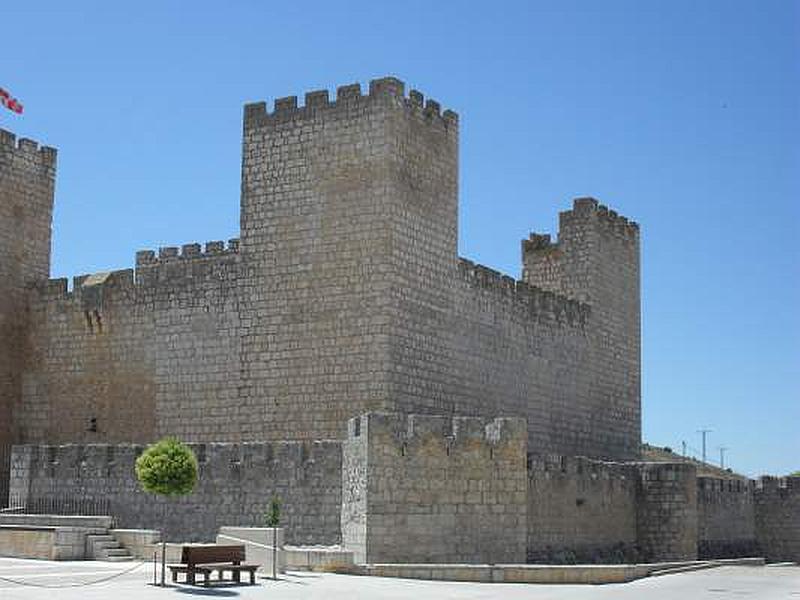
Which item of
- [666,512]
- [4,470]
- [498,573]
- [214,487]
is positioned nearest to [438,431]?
[498,573]

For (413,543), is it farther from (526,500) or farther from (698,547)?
(698,547)

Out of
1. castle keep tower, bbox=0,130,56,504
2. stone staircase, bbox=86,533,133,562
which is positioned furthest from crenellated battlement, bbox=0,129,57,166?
stone staircase, bbox=86,533,133,562

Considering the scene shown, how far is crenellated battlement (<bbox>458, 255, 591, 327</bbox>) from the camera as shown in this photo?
24969mm

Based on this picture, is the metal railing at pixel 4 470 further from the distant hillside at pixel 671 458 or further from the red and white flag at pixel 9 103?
the distant hillside at pixel 671 458

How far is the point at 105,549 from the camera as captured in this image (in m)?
19.2

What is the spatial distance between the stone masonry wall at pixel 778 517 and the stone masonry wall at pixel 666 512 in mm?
5701

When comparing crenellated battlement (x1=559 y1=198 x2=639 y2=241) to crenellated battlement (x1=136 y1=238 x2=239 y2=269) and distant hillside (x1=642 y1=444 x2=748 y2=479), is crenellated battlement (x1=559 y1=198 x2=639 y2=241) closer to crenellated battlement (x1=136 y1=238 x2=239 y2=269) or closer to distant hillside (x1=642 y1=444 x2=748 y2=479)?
crenellated battlement (x1=136 y1=238 x2=239 y2=269)

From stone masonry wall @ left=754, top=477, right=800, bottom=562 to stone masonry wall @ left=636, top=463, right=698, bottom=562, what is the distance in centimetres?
570

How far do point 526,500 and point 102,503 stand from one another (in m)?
7.19

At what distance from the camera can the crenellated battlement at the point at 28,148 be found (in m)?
27.5

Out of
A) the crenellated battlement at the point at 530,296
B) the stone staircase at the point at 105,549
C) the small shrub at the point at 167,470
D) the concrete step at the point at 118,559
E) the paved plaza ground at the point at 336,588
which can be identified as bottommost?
the paved plaza ground at the point at 336,588

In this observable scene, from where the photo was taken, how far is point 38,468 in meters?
22.5

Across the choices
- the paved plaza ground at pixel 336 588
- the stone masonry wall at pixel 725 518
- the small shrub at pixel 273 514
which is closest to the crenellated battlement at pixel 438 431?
the small shrub at pixel 273 514

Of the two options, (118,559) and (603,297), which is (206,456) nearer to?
(118,559)
